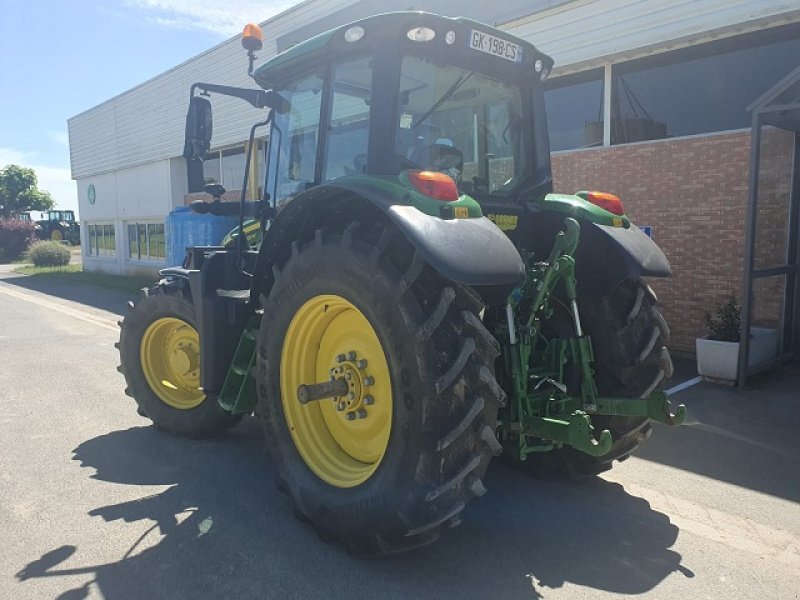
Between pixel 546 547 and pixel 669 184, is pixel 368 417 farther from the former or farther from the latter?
pixel 669 184

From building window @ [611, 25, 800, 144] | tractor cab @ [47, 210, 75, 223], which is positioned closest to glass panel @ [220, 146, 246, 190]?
building window @ [611, 25, 800, 144]

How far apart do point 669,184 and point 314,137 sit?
5.74m

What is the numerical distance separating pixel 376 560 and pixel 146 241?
64.9 feet

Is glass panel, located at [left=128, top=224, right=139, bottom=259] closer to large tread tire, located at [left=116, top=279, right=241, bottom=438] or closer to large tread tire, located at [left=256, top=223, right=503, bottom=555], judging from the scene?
large tread tire, located at [left=116, top=279, right=241, bottom=438]

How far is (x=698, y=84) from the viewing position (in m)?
8.34

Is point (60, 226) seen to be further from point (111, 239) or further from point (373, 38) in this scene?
point (373, 38)

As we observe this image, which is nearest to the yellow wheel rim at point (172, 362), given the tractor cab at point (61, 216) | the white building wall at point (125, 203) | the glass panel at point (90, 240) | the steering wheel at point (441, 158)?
the steering wheel at point (441, 158)

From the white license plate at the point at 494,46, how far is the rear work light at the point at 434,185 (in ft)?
3.23

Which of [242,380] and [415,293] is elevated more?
[415,293]

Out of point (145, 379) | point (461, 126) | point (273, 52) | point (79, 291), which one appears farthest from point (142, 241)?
point (461, 126)

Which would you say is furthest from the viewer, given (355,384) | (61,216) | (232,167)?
(61,216)

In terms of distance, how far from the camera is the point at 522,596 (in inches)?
112

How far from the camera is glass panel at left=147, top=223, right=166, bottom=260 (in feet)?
65.6

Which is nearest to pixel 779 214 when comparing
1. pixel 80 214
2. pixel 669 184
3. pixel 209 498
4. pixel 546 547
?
pixel 669 184
